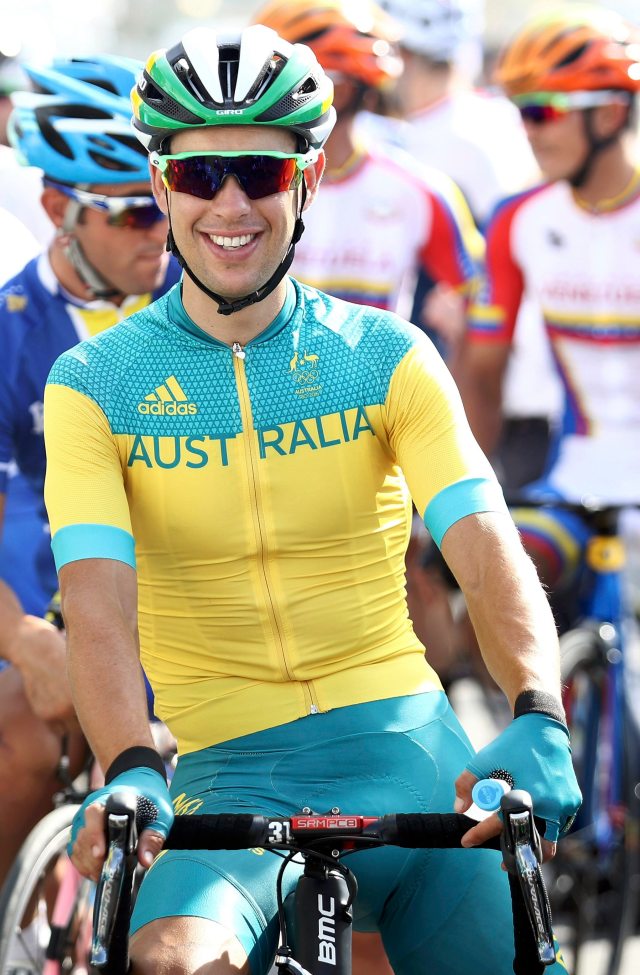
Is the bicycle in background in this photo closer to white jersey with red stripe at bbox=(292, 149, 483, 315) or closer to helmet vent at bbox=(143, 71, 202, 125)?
white jersey with red stripe at bbox=(292, 149, 483, 315)

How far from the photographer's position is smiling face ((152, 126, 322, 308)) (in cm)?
354

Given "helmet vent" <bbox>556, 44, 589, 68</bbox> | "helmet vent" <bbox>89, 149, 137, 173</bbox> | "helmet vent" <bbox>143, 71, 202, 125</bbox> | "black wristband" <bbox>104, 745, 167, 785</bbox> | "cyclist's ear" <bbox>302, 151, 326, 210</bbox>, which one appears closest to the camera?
"black wristband" <bbox>104, 745, 167, 785</bbox>

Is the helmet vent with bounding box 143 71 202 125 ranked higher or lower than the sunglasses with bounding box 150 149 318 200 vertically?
higher

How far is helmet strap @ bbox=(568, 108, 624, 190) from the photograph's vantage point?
8.15 meters

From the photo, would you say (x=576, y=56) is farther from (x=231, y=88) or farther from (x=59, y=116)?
(x=231, y=88)

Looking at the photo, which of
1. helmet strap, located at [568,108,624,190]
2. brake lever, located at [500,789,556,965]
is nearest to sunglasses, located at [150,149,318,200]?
brake lever, located at [500,789,556,965]

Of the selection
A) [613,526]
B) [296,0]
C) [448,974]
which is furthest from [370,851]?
[296,0]

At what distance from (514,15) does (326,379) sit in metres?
35.1

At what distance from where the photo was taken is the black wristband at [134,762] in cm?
302

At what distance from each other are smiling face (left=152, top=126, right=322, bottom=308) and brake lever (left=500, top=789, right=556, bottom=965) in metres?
1.32

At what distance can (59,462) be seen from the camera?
3.43 metres

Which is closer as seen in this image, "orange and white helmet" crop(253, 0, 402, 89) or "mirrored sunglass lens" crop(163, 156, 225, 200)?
"mirrored sunglass lens" crop(163, 156, 225, 200)

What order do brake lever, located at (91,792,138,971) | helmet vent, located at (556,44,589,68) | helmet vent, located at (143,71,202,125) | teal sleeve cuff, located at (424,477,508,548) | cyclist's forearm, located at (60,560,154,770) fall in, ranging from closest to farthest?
brake lever, located at (91,792,138,971), cyclist's forearm, located at (60,560,154,770), teal sleeve cuff, located at (424,477,508,548), helmet vent, located at (143,71,202,125), helmet vent, located at (556,44,589,68)

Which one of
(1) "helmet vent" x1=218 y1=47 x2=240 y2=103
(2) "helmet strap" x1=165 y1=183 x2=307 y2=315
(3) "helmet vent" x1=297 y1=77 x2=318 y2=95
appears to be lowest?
(2) "helmet strap" x1=165 y1=183 x2=307 y2=315
